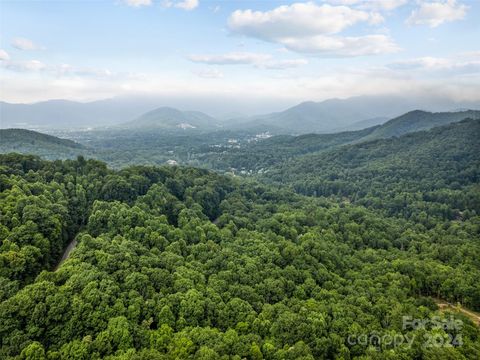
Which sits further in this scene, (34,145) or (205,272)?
(34,145)

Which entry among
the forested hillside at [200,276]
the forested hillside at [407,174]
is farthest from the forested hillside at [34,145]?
the forested hillside at [200,276]

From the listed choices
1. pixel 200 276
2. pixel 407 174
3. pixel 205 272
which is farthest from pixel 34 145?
pixel 407 174

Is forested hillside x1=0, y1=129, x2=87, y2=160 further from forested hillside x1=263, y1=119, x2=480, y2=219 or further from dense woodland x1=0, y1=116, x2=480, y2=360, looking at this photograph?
dense woodland x1=0, y1=116, x2=480, y2=360

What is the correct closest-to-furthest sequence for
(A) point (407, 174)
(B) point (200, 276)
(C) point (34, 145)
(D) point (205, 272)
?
(B) point (200, 276) < (D) point (205, 272) < (A) point (407, 174) < (C) point (34, 145)

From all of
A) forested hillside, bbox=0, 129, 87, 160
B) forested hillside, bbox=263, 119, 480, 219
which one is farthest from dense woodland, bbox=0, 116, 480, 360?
forested hillside, bbox=0, 129, 87, 160

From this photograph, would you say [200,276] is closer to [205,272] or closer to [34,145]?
[205,272]

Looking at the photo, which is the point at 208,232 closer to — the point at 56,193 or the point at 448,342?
the point at 56,193

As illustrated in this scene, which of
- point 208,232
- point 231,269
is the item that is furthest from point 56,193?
point 231,269
